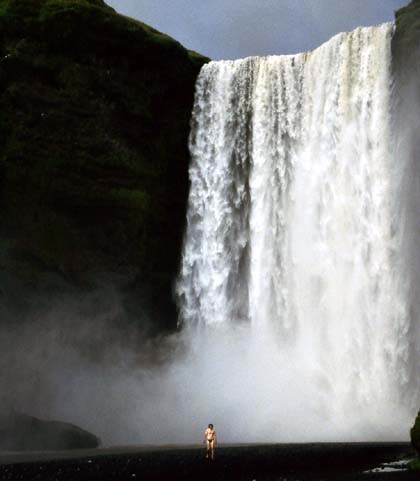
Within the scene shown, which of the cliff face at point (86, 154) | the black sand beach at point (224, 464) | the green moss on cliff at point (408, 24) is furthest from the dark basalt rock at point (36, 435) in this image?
the green moss on cliff at point (408, 24)

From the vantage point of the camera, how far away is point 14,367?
152 ft

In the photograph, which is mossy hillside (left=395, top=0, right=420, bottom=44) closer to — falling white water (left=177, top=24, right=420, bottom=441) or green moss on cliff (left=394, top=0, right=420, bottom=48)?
green moss on cliff (left=394, top=0, right=420, bottom=48)

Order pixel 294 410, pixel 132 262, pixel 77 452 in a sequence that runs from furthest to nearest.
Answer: pixel 132 262 < pixel 294 410 < pixel 77 452

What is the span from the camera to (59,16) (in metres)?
48.8

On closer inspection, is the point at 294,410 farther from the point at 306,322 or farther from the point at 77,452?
the point at 77,452

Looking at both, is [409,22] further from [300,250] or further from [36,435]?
[36,435]

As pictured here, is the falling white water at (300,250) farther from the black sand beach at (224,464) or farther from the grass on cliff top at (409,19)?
the black sand beach at (224,464)

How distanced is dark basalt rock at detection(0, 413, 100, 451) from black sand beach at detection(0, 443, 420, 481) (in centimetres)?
196

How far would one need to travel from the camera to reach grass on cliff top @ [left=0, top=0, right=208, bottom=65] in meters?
48.9

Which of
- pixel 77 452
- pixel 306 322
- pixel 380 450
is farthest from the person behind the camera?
pixel 306 322

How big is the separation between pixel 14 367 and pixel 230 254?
45.6 feet

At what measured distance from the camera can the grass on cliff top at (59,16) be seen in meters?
48.9

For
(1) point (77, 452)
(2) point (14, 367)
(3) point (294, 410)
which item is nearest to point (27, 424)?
(1) point (77, 452)

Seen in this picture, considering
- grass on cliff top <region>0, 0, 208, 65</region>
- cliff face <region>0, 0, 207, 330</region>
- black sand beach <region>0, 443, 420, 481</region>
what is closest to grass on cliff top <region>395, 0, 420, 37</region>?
cliff face <region>0, 0, 207, 330</region>
